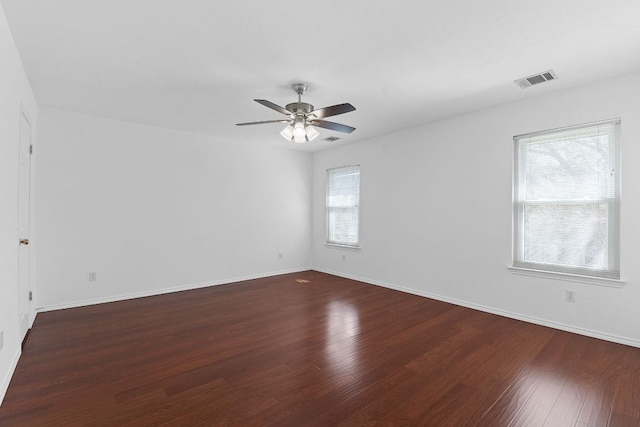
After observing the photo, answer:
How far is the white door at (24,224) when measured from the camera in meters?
2.76

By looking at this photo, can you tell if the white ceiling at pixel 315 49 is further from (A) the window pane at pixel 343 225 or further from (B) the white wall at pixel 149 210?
(A) the window pane at pixel 343 225

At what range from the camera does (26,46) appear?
2.38 m

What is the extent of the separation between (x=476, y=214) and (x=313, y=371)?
9.53ft

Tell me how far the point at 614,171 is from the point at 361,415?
3.31 meters

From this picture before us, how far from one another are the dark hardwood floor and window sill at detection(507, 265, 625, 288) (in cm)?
56

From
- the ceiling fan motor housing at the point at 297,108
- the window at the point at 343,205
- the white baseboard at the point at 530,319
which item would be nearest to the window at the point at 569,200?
the white baseboard at the point at 530,319

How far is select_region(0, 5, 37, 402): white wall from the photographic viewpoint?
6.61 feet

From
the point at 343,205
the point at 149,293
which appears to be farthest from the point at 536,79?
the point at 149,293

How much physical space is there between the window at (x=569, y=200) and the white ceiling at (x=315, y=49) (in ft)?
1.90

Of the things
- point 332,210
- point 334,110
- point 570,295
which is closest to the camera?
point 334,110

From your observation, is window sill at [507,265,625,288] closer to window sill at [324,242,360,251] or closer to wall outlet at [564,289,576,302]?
wall outlet at [564,289,576,302]

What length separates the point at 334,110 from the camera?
111 inches

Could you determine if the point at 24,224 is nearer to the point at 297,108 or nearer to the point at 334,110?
the point at 297,108

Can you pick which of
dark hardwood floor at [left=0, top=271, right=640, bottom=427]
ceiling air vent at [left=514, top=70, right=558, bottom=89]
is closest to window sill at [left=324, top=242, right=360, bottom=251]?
dark hardwood floor at [left=0, top=271, right=640, bottom=427]
